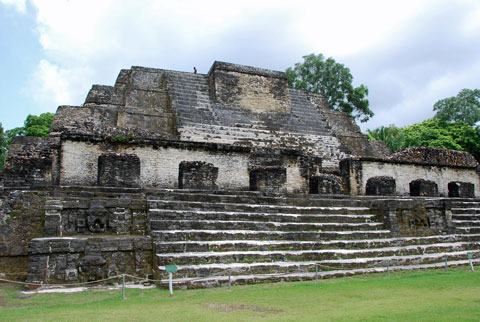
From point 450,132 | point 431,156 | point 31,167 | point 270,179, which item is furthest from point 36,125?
point 450,132

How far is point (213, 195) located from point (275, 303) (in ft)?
13.0

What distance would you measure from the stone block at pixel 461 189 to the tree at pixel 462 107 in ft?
63.2

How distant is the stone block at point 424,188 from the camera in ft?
46.3

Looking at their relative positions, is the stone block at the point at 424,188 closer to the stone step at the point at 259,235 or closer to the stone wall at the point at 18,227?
the stone step at the point at 259,235

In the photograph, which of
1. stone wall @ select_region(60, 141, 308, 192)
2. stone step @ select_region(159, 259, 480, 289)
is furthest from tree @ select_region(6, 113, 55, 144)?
stone step @ select_region(159, 259, 480, 289)

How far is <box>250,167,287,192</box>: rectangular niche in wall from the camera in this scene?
35.2 feet

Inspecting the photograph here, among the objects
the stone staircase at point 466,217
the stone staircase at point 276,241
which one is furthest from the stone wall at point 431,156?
the stone staircase at point 276,241

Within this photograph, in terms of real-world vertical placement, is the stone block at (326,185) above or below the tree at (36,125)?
below

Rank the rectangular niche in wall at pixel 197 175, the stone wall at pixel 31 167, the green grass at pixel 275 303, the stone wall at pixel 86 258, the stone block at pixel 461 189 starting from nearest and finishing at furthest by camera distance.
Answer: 1. the green grass at pixel 275 303
2. the stone wall at pixel 86 258
3. the rectangular niche in wall at pixel 197 175
4. the stone wall at pixel 31 167
5. the stone block at pixel 461 189

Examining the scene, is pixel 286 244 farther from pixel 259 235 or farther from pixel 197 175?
pixel 197 175

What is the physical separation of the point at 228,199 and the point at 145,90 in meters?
9.35

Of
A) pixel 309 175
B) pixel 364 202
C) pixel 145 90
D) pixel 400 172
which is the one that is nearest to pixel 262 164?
pixel 309 175

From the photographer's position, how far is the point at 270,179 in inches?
424

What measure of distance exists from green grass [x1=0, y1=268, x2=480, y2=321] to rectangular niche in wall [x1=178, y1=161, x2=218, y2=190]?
4461 millimetres
